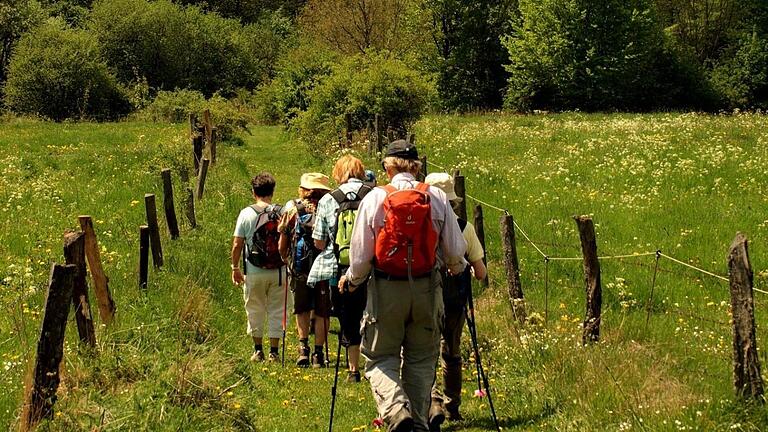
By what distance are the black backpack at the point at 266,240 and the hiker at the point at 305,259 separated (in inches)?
8.2

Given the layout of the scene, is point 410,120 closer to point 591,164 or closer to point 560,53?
point 591,164

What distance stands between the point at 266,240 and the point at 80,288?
2.32 metres

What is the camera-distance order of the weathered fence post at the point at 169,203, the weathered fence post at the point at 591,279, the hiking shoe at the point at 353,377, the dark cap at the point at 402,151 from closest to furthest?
the dark cap at the point at 402,151 → the weathered fence post at the point at 591,279 → the hiking shoe at the point at 353,377 → the weathered fence post at the point at 169,203

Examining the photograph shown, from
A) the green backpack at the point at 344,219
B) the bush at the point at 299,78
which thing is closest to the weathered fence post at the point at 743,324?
the green backpack at the point at 344,219

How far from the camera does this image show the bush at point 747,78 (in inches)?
2116

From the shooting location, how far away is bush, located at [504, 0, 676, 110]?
159 ft

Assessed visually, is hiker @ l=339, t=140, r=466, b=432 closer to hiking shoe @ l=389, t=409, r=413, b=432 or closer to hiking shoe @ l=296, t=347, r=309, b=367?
hiking shoe @ l=389, t=409, r=413, b=432

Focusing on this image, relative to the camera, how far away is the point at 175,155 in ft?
76.6

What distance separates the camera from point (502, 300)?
408 inches

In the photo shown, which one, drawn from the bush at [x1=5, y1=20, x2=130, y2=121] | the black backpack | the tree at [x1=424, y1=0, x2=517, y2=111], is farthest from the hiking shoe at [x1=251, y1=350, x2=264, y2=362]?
the tree at [x1=424, y1=0, x2=517, y2=111]

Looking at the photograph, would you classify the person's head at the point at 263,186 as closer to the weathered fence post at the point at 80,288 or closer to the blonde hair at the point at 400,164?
the weathered fence post at the point at 80,288

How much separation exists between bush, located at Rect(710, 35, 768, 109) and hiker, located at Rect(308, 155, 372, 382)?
51753 mm

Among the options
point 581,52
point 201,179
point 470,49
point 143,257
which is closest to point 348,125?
point 201,179

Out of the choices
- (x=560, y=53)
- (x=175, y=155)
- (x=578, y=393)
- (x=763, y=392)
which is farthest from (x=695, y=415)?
(x=560, y=53)
